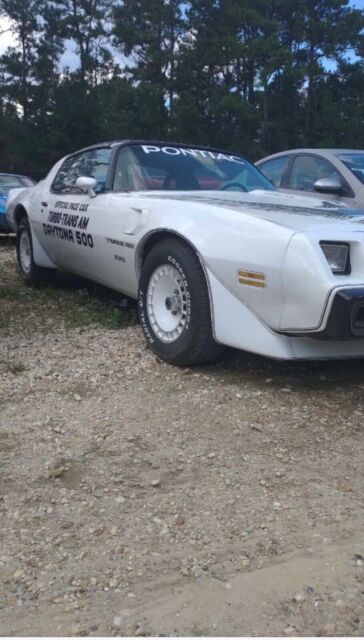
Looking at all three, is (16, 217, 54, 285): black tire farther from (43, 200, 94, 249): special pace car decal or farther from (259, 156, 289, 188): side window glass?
(259, 156, 289, 188): side window glass

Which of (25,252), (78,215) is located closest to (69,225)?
(78,215)

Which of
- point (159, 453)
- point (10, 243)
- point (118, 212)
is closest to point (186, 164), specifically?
point (118, 212)

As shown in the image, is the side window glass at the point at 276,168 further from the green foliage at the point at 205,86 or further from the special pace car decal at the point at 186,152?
the green foliage at the point at 205,86

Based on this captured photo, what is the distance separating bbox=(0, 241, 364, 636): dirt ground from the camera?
182 centimetres

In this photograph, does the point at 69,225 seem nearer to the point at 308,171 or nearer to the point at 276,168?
the point at 308,171

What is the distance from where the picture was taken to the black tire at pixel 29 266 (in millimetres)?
6211

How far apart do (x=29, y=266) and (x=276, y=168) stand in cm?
308

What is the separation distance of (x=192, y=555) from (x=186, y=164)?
338cm

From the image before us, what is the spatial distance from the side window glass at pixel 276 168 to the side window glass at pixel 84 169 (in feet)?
8.23

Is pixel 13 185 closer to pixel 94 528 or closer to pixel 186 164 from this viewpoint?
pixel 186 164

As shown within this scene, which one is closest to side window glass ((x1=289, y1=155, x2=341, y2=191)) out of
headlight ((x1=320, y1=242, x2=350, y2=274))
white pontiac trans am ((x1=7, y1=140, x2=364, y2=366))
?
white pontiac trans am ((x1=7, y1=140, x2=364, y2=366))

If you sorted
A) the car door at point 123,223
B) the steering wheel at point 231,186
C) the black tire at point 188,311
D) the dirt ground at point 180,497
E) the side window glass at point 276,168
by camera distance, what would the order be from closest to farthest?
1. the dirt ground at point 180,497
2. the black tire at point 188,311
3. the car door at point 123,223
4. the steering wheel at point 231,186
5. the side window glass at point 276,168

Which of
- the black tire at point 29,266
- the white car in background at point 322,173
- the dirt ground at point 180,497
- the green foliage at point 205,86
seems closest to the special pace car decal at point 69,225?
the black tire at point 29,266

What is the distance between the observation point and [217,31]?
Result: 1256 inches
